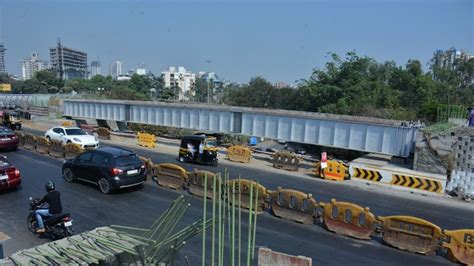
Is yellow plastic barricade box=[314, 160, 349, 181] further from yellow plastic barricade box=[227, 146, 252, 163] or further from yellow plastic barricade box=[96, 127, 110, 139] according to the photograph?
yellow plastic barricade box=[96, 127, 110, 139]

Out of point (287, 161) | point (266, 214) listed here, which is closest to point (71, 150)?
point (287, 161)

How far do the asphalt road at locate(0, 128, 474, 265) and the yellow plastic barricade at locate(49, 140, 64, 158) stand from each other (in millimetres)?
2471

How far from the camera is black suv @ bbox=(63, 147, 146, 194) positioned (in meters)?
14.3

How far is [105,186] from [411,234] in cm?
1107

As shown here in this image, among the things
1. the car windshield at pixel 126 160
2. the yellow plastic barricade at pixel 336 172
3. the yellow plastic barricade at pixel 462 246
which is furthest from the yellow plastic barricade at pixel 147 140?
the yellow plastic barricade at pixel 462 246

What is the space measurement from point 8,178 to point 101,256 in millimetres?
11915

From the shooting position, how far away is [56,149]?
22281 mm

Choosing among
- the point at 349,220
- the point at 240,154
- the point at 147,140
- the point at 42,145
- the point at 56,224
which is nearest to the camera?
the point at 56,224

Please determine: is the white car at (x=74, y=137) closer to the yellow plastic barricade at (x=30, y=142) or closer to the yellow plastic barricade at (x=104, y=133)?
the yellow plastic barricade at (x=30, y=142)

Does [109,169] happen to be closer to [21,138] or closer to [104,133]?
[21,138]

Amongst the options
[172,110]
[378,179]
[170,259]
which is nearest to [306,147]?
→ [172,110]

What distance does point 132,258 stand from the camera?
493 cm

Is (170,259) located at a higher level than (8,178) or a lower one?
higher

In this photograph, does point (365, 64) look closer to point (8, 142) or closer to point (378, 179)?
point (378, 179)
